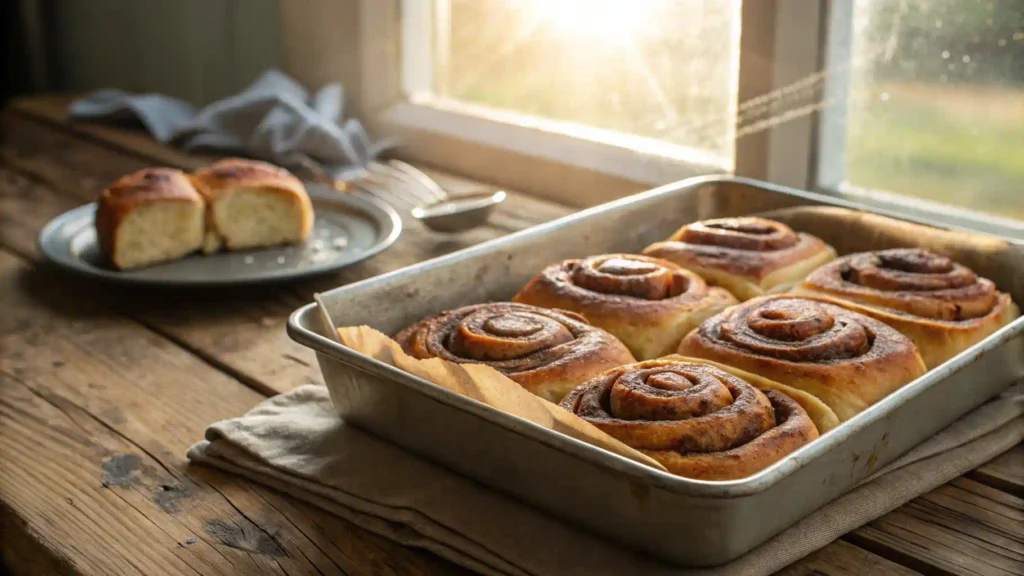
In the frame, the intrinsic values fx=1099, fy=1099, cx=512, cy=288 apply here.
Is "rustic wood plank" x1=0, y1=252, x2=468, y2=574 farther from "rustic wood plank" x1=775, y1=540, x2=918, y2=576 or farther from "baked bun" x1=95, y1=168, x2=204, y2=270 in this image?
"rustic wood plank" x1=775, y1=540, x2=918, y2=576

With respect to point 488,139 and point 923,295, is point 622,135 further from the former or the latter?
point 923,295

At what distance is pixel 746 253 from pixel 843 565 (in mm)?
454

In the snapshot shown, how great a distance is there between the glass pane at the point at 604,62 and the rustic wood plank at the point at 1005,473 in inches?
31.6

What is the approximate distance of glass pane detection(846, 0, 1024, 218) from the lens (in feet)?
4.46

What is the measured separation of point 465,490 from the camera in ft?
2.81

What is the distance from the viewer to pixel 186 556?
2.72 feet

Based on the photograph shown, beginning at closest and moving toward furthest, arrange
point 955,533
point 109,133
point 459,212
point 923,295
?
1. point 955,533
2. point 923,295
3. point 459,212
4. point 109,133

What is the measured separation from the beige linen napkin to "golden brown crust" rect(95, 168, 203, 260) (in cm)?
48

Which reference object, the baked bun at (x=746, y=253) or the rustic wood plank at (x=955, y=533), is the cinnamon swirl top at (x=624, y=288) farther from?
the rustic wood plank at (x=955, y=533)

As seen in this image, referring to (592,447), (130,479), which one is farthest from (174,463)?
(592,447)

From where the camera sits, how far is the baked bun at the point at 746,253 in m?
1.14

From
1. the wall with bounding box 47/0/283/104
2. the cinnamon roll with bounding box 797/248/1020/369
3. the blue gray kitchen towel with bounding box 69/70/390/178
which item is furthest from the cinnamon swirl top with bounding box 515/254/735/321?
the wall with bounding box 47/0/283/104

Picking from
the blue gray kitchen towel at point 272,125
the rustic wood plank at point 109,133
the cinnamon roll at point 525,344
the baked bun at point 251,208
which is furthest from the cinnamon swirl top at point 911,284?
the rustic wood plank at point 109,133

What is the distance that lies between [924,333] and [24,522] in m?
0.78
